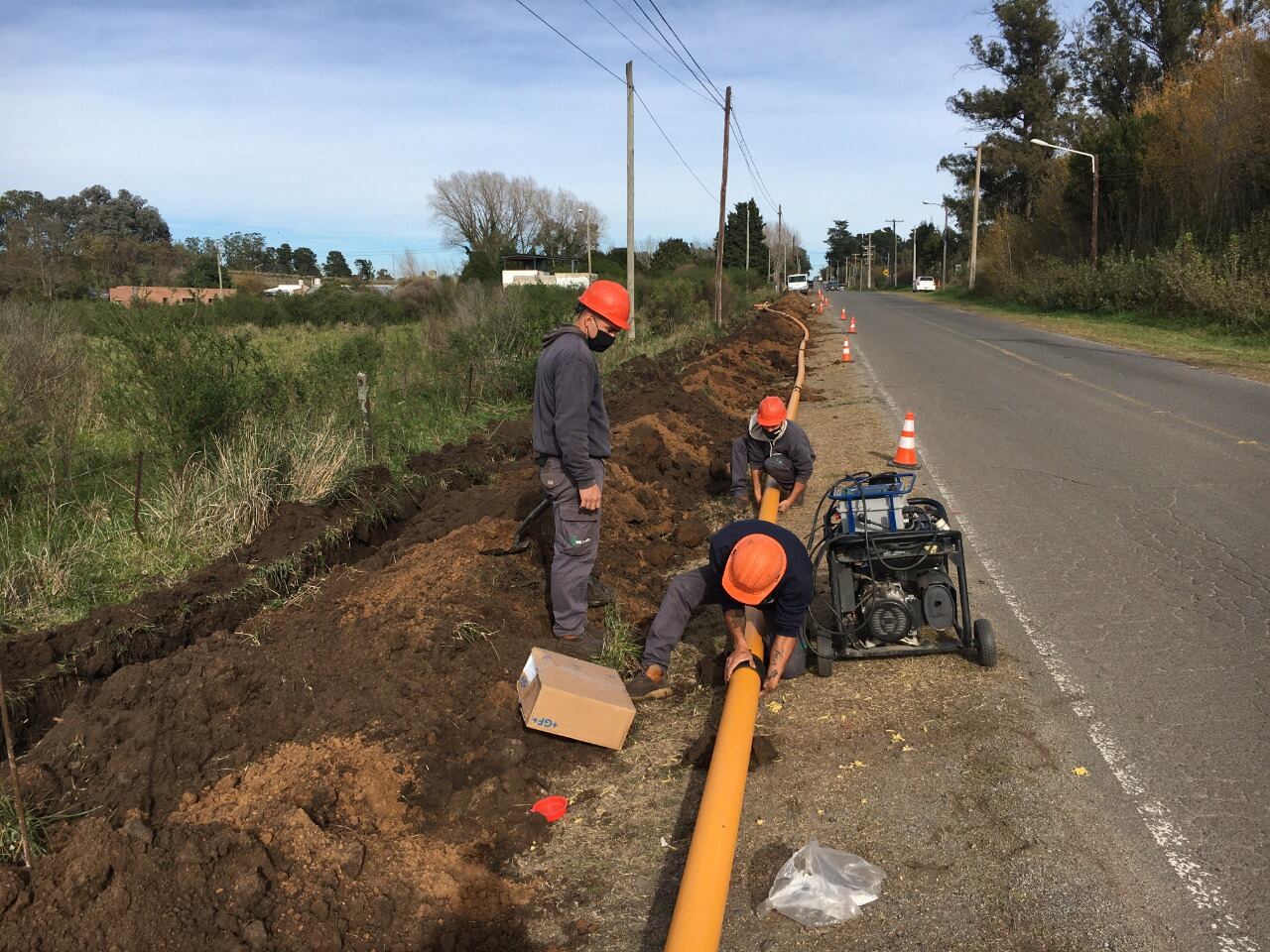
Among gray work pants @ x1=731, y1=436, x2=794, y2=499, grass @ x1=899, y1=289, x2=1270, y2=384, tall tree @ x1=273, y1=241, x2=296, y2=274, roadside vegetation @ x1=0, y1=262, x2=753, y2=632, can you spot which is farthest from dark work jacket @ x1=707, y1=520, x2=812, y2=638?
tall tree @ x1=273, y1=241, x2=296, y2=274

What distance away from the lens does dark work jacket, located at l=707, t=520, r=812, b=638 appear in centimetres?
452

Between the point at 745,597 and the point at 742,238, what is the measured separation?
260 ft

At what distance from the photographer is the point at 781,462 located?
7.34m

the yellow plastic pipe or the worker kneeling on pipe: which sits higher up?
the worker kneeling on pipe

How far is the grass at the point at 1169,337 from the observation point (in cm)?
1748

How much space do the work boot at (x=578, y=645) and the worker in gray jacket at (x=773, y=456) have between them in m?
2.50

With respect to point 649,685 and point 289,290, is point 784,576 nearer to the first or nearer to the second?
point 649,685

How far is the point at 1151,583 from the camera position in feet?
19.5

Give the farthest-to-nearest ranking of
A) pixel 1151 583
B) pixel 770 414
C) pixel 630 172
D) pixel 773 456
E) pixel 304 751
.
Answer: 1. pixel 630 172
2. pixel 773 456
3. pixel 770 414
4. pixel 1151 583
5. pixel 304 751

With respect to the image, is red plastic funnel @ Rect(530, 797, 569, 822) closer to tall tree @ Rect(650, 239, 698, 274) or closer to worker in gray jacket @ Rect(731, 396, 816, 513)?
worker in gray jacket @ Rect(731, 396, 816, 513)

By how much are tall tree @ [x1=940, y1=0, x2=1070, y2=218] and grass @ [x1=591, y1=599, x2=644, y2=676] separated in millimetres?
53947

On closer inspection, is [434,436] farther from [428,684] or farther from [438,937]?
[438,937]

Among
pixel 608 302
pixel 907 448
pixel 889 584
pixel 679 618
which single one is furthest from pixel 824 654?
pixel 907 448

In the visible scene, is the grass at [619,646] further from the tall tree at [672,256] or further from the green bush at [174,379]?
the tall tree at [672,256]
